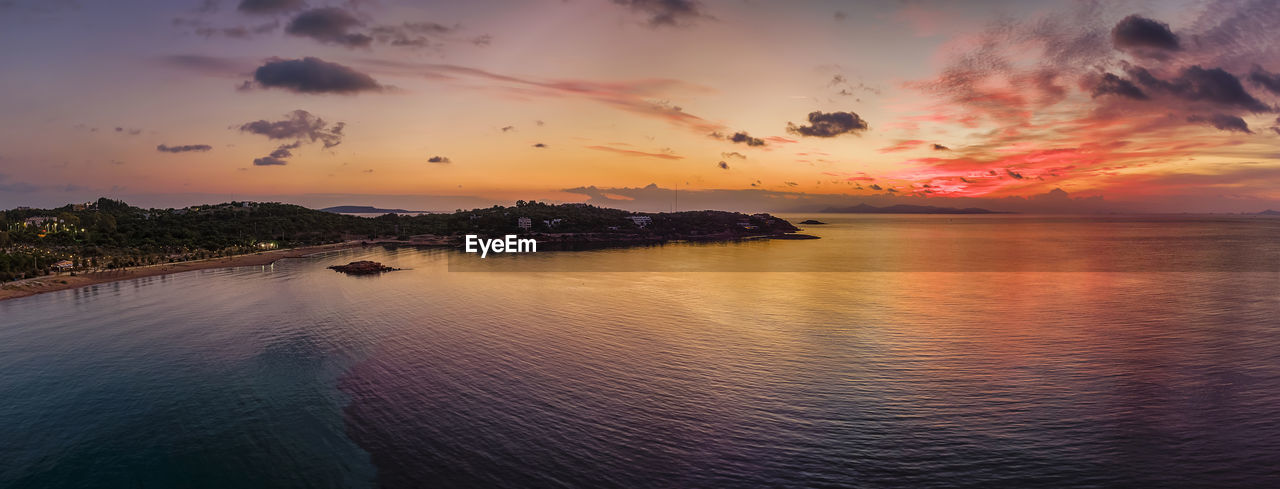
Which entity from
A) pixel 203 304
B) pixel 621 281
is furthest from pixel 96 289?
pixel 621 281

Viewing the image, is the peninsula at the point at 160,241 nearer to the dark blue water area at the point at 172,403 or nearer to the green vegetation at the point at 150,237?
the green vegetation at the point at 150,237

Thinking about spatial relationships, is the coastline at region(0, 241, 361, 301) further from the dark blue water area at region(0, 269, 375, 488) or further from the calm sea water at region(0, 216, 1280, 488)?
the dark blue water area at region(0, 269, 375, 488)

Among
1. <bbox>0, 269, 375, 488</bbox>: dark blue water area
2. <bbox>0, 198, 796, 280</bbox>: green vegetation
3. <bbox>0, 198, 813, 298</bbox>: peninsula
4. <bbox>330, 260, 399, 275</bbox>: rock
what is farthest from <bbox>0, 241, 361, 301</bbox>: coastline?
<bbox>330, 260, 399, 275</bbox>: rock

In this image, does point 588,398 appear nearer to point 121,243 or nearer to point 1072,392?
point 1072,392

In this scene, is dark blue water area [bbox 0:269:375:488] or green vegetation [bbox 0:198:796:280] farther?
green vegetation [bbox 0:198:796:280]

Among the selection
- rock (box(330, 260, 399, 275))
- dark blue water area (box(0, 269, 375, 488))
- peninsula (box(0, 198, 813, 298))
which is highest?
peninsula (box(0, 198, 813, 298))

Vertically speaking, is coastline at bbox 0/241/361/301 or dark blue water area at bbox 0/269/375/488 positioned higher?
coastline at bbox 0/241/361/301

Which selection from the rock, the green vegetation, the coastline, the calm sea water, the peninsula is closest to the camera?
the calm sea water
